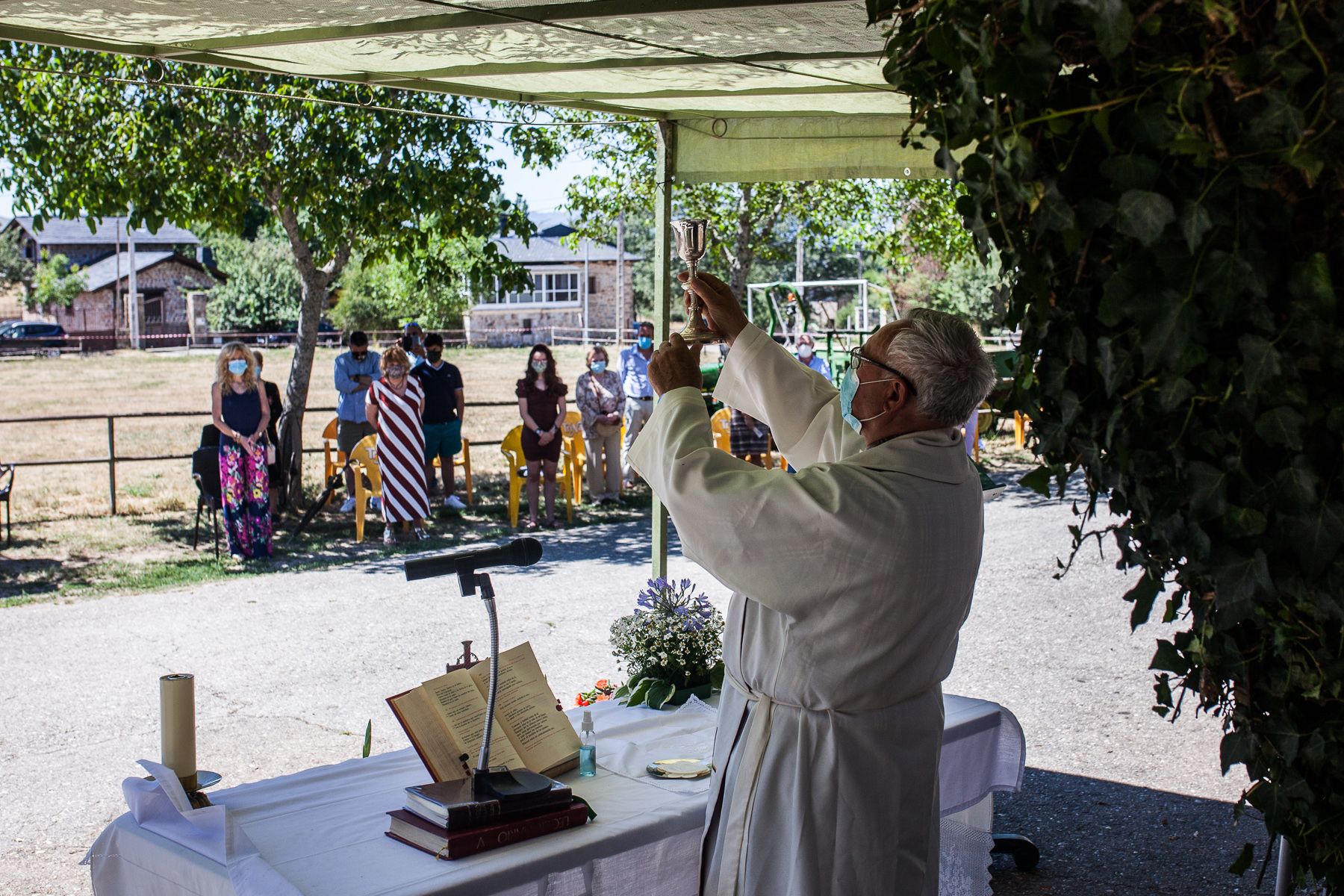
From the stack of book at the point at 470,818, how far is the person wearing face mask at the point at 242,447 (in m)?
7.71

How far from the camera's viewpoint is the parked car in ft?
129

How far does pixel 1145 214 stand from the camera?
137 cm

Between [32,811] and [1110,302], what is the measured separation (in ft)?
16.4

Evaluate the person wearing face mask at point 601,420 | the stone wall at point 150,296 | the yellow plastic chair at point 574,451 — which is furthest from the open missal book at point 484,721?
the stone wall at point 150,296

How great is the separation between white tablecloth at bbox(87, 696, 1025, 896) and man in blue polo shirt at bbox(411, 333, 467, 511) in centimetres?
914

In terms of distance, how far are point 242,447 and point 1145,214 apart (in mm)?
9303

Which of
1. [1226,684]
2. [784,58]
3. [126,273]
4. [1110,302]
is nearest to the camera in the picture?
[1110,302]

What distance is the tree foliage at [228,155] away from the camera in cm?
1034

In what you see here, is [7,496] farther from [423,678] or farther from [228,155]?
[423,678]

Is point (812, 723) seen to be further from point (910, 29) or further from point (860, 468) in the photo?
point (910, 29)

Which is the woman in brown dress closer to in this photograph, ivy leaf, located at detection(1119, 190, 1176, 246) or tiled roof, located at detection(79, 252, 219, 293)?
ivy leaf, located at detection(1119, 190, 1176, 246)

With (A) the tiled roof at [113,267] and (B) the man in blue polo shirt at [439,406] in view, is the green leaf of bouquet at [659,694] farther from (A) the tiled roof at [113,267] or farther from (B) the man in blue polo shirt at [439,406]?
(A) the tiled roof at [113,267]

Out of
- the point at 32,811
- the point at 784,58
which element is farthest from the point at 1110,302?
the point at 32,811

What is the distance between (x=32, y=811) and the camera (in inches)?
198
